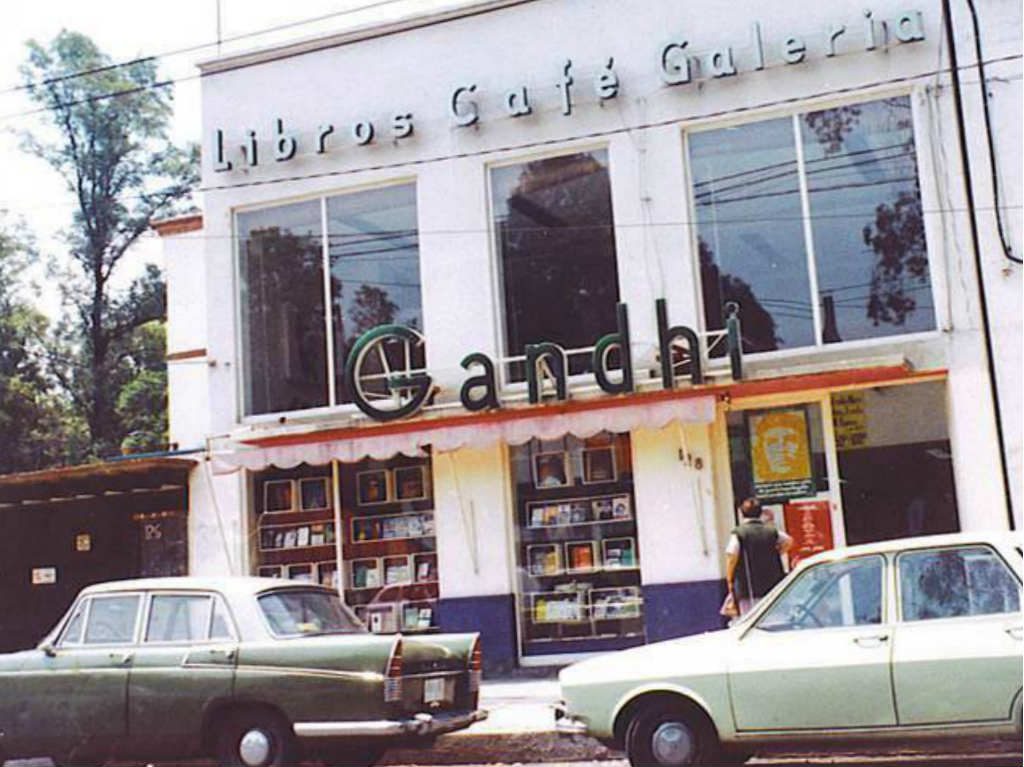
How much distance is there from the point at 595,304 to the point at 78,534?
7.71 meters

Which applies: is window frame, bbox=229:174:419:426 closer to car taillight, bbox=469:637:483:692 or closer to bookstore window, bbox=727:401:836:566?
bookstore window, bbox=727:401:836:566

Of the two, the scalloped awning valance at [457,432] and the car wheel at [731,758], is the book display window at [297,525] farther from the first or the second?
the car wheel at [731,758]

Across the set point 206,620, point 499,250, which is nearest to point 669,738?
point 206,620

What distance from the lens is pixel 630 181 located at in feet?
46.9

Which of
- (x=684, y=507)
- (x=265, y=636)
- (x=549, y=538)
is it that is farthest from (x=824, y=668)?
(x=549, y=538)

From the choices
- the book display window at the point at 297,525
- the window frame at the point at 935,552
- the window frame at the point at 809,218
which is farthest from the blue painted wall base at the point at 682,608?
the window frame at the point at 935,552

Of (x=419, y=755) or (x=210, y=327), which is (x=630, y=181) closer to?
(x=210, y=327)

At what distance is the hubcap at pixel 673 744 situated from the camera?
25.7ft

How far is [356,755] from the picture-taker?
9227mm

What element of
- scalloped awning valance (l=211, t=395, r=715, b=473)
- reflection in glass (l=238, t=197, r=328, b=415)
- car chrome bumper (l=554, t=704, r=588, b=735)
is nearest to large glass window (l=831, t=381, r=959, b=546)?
scalloped awning valance (l=211, t=395, r=715, b=473)

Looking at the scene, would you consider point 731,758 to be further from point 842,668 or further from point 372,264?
point 372,264

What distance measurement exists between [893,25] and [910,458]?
4689 millimetres

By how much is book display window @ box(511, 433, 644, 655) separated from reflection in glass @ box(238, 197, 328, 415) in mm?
2974

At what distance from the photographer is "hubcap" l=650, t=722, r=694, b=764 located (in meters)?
7.84
